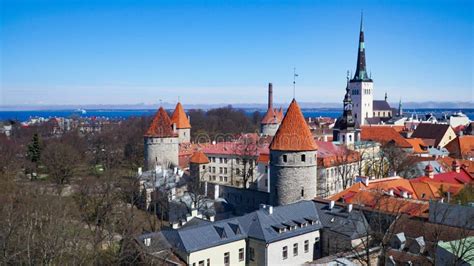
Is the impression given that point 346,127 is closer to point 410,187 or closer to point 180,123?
point 410,187

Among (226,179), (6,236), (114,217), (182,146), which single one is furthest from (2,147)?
(6,236)

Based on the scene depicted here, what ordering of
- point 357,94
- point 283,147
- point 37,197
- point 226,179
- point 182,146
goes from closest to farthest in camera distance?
point 283,147 < point 37,197 < point 226,179 < point 182,146 < point 357,94

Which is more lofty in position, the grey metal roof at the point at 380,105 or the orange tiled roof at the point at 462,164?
the grey metal roof at the point at 380,105

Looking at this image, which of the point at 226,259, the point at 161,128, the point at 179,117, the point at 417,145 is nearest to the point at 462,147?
the point at 417,145

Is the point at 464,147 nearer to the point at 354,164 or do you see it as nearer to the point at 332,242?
the point at 354,164

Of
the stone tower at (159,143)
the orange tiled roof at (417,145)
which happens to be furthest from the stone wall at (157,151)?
the orange tiled roof at (417,145)

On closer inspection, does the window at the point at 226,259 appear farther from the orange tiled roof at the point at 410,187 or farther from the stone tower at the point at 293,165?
the orange tiled roof at the point at 410,187
